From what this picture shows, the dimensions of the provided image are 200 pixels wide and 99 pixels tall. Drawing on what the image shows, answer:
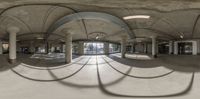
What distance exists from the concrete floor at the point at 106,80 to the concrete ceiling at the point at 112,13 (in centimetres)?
119

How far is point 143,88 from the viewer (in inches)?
170

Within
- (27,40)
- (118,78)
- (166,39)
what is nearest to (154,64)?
(166,39)

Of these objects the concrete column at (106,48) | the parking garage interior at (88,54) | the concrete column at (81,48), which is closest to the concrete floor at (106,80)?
the parking garage interior at (88,54)

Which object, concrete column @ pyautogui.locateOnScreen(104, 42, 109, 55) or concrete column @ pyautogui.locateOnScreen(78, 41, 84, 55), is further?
concrete column @ pyautogui.locateOnScreen(104, 42, 109, 55)

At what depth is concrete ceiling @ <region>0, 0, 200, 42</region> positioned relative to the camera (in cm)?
402

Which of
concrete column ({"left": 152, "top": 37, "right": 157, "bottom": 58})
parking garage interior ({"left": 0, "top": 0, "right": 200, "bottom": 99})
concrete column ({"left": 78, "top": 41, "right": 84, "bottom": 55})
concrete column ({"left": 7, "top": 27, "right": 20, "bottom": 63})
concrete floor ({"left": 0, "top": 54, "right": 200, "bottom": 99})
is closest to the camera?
concrete floor ({"left": 0, "top": 54, "right": 200, "bottom": 99})

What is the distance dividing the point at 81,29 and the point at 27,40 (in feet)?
10.7

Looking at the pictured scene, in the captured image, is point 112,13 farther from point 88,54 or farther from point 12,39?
point 12,39

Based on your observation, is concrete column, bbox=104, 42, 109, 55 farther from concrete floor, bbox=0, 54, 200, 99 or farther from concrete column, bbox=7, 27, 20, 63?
concrete column, bbox=7, 27, 20, 63

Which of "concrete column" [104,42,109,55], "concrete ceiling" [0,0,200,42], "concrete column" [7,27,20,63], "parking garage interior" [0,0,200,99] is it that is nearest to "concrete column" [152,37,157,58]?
"parking garage interior" [0,0,200,99]

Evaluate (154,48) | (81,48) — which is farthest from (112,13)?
(81,48)

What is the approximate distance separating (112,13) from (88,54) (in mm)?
3007

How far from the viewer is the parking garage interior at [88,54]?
4.05 m

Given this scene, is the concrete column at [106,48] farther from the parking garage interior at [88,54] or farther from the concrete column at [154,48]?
the concrete column at [154,48]
